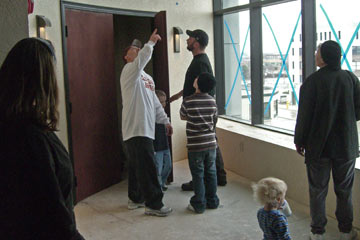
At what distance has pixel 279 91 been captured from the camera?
503 centimetres

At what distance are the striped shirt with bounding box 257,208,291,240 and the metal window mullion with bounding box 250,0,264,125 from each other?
9.84 feet

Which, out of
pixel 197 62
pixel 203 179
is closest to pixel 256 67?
pixel 197 62

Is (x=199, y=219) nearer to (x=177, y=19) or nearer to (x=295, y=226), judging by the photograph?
(x=295, y=226)

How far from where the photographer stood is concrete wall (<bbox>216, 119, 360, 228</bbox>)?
4031 millimetres

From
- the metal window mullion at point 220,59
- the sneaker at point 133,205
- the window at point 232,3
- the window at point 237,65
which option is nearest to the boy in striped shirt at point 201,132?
the sneaker at point 133,205

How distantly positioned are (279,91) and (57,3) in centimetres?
263

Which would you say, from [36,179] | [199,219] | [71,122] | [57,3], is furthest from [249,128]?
[36,179]

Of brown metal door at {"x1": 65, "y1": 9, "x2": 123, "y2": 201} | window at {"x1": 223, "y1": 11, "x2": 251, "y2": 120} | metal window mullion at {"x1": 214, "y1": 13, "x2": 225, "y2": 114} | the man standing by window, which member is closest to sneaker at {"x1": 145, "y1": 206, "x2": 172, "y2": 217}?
brown metal door at {"x1": 65, "y1": 9, "x2": 123, "y2": 201}

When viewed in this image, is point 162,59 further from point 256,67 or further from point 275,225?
point 275,225

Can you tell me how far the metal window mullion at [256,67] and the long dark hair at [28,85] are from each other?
4260mm

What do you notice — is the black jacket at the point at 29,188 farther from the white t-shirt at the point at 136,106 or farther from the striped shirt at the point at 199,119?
the striped shirt at the point at 199,119

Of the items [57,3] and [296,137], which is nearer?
[296,137]

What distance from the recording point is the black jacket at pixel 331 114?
9.93ft

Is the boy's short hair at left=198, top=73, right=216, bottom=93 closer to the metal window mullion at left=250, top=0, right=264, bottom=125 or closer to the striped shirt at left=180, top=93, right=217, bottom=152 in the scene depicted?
the striped shirt at left=180, top=93, right=217, bottom=152
